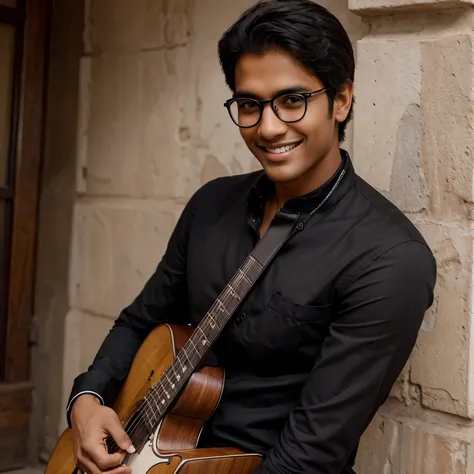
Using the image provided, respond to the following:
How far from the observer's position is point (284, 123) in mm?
1630

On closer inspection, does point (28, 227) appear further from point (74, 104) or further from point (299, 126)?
point (299, 126)

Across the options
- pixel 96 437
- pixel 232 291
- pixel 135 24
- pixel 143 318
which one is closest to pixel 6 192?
pixel 135 24

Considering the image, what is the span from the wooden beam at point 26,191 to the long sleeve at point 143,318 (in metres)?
1.10

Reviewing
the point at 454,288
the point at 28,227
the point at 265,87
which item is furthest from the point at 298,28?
the point at 28,227

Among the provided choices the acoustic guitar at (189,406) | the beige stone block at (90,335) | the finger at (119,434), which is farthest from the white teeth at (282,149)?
the beige stone block at (90,335)

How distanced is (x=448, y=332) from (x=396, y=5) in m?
0.71

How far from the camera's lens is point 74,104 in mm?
3043

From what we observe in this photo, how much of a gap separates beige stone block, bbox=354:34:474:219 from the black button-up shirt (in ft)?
0.54

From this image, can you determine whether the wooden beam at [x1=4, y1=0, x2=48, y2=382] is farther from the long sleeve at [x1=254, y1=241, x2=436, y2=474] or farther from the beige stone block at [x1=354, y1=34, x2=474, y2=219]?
the long sleeve at [x1=254, y1=241, x2=436, y2=474]

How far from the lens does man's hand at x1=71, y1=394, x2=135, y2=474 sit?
1.74 m

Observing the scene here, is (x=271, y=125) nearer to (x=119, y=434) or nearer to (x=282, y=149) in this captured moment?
(x=282, y=149)

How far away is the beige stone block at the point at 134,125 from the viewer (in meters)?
2.64

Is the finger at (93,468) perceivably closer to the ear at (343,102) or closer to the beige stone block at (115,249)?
the ear at (343,102)

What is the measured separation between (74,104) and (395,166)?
4.90ft
